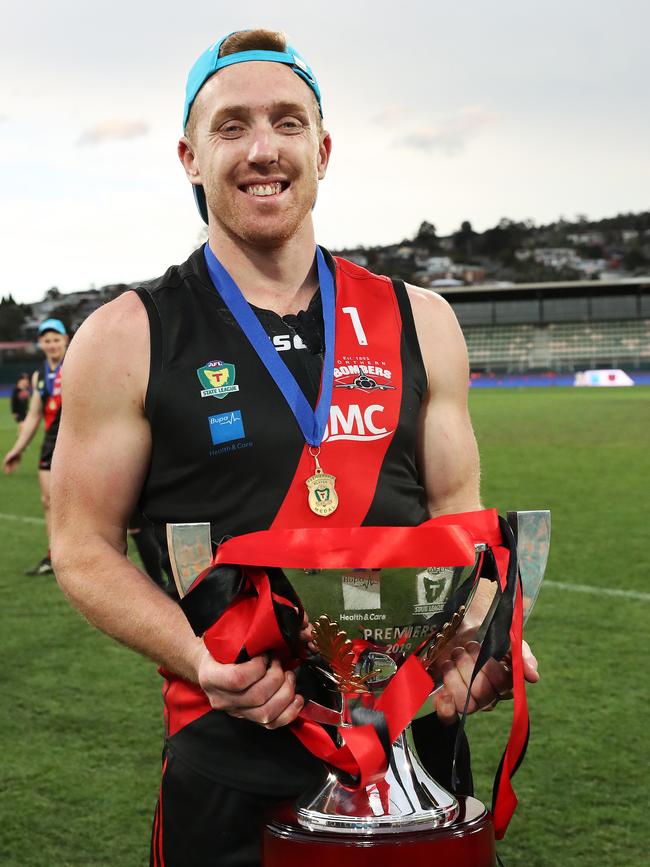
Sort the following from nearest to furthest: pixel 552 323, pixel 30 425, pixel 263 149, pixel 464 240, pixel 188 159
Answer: pixel 263 149 → pixel 188 159 → pixel 30 425 → pixel 552 323 → pixel 464 240

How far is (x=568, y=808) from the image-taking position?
13.2ft

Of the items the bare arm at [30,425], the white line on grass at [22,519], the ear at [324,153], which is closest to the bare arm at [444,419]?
the ear at [324,153]

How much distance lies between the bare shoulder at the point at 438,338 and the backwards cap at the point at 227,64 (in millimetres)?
373

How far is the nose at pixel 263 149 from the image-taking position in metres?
1.77

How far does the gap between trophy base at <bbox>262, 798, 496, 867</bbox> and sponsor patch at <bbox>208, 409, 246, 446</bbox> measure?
615 millimetres

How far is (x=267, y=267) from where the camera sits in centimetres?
197

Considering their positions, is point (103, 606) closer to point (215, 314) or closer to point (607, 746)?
point (215, 314)

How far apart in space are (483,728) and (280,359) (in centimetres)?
330

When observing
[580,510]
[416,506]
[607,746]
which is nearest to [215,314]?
[416,506]

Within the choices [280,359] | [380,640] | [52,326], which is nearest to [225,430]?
[280,359]

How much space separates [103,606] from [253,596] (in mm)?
426

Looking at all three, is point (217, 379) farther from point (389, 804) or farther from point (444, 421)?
point (389, 804)

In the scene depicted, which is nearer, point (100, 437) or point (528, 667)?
point (528, 667)

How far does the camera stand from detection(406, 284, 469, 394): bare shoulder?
1986 millimetres
